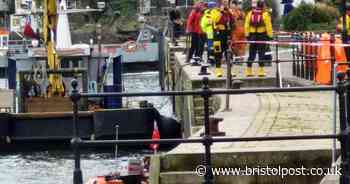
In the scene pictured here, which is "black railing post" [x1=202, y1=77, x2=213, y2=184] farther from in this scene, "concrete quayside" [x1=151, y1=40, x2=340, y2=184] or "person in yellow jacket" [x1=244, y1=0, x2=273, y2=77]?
"person in yellow jacket" [x1=244, y1=0, x2=273, y2=77]

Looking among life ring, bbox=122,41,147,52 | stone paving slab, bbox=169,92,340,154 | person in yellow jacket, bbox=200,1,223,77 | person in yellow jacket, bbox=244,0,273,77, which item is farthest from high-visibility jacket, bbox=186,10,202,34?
life ring, bbox=122,41,147,52

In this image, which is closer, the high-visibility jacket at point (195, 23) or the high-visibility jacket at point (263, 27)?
the high-visibility jacket at point (263, 27)

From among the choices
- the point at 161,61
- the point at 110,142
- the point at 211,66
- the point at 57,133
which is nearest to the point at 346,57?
the point at 211,66

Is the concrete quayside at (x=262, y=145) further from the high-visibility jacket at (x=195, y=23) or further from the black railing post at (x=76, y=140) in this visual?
the high-visibility jacket at (x=195, y=23)

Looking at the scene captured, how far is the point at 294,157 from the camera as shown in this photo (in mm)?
10508

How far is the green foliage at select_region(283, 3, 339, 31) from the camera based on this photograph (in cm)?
4078

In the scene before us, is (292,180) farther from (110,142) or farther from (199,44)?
(199,44)

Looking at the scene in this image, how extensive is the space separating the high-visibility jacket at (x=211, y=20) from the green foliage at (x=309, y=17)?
17.4 metres

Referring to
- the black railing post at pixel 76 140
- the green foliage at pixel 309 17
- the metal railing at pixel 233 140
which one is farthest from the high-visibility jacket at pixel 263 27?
the green foliage at pixel 309 17

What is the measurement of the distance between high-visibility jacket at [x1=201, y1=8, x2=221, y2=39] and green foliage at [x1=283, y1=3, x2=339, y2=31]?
17.4m

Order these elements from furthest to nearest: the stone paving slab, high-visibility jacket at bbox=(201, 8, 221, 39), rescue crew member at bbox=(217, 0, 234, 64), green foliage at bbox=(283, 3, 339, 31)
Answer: green foliage at bbox=(283, 3, 339, 31)
high-visibility jacket at bbox=(201, 8, 221, 39)
rescue crew member at bbox=(217, 0, 234, 64)
the stone paving slab

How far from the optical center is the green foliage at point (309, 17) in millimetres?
40781

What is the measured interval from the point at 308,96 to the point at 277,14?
34324 mm

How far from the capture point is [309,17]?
41719 mm
